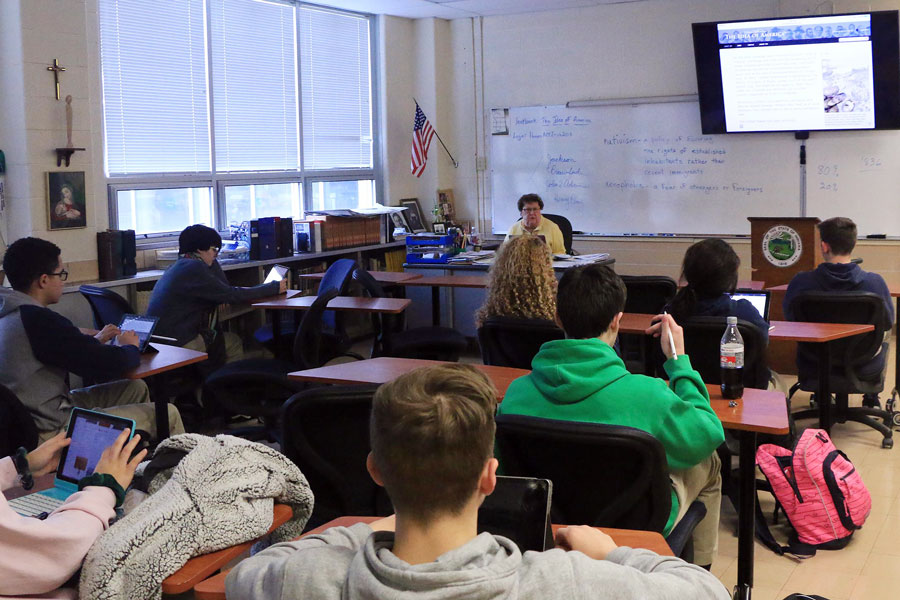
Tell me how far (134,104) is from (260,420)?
8.08 ft

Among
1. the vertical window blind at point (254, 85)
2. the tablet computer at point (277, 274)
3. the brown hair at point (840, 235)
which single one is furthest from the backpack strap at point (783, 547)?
the vertical window blind at point (254, 85)

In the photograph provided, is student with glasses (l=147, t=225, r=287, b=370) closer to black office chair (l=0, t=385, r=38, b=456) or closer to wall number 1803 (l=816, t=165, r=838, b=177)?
black office chair (l=0, t=385, r=38, b=456)

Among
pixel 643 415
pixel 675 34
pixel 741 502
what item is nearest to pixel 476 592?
pixel 643 415

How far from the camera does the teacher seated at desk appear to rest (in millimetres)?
7109

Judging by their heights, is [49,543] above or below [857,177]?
below

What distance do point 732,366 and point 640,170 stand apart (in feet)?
18.3

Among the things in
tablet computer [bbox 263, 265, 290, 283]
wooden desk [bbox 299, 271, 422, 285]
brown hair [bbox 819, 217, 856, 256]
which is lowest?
wooden desk [bbox 299, 271, 422, 285]

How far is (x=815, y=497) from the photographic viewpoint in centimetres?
362

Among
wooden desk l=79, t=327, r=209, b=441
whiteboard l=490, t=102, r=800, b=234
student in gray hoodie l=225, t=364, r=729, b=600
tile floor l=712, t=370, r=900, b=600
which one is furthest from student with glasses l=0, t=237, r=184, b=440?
whiteboard l=490, t=102, r=800, b=234

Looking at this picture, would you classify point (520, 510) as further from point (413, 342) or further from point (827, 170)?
point (827, 170)

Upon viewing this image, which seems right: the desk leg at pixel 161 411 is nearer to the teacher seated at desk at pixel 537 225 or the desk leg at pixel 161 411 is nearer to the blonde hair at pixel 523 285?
the blonde hair at pixel 523 285

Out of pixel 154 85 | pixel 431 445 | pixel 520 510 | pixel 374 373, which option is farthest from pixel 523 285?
pixel 154 85

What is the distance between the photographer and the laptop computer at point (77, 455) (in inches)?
84.8

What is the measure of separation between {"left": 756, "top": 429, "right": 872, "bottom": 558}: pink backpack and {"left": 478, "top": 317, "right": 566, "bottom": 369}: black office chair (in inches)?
39.4
